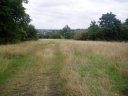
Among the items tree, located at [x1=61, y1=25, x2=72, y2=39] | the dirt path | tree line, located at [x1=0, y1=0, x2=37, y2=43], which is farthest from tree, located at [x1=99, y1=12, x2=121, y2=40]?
the dirt path

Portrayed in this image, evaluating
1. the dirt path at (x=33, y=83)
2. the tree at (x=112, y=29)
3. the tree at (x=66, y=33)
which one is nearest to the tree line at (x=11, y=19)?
the tree at (x=112, y=29)

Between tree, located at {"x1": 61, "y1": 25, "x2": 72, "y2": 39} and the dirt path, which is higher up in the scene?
the dirt path

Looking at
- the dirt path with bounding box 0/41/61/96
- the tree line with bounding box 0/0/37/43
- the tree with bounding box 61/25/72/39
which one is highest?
the tree line with bounding box 0/0/37/43

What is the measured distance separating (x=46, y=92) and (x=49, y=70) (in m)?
4.19

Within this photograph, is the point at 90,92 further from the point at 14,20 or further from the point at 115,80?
the point at 14,20

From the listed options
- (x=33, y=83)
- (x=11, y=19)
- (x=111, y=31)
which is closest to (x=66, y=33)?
(x=111, y=31)

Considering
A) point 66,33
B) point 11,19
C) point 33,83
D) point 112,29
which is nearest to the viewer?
point 33,83

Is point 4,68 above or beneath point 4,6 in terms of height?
beneath

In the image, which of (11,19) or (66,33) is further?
(66,33)

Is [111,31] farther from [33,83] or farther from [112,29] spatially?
[33,83]

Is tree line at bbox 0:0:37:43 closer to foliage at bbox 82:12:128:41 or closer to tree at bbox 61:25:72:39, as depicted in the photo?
foliage at bbox 82:12:128:41

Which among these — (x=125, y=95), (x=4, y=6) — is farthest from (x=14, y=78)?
(x=4, y=6)

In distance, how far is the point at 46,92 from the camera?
848 cm

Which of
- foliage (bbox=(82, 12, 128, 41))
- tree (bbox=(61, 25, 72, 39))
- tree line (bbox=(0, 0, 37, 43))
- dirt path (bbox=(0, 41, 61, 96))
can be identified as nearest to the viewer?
dirt path (bbox=(0, 41, 61, 96))
